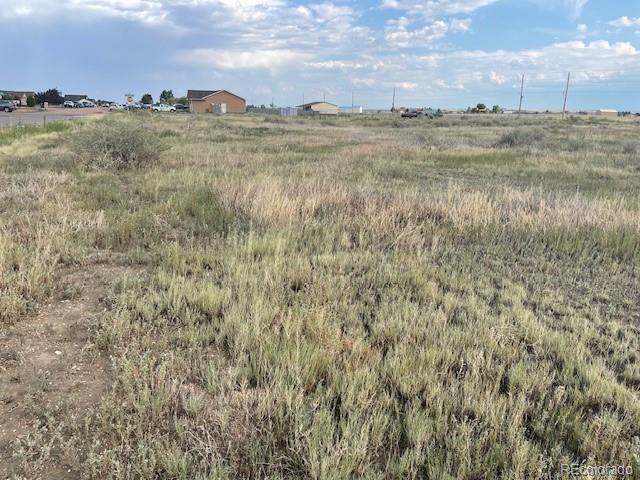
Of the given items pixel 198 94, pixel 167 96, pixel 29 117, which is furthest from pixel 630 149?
pixel 167 96

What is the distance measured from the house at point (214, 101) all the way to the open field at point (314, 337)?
89823mm

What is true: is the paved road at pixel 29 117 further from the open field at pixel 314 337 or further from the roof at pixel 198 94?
the roof at pixel 198 94

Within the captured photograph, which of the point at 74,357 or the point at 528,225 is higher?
the point at 528,225

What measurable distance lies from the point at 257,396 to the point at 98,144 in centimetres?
1310

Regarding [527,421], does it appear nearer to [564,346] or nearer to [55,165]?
[564,346]

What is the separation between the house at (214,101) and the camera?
9255 centimetres

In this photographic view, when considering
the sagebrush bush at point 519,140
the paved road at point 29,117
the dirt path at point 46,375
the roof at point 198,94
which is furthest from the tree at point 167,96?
the dirt path at point 46,375

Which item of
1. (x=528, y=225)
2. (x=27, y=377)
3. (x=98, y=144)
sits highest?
(x=98, y=144)

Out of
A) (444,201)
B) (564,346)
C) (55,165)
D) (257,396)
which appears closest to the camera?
(257,396)

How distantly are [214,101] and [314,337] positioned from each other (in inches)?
3958

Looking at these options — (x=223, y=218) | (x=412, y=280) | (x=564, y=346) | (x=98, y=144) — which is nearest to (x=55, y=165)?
(x=98, y=144)

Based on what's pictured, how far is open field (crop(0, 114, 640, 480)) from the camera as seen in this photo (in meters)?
2.62

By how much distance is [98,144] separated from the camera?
13617 millimetres

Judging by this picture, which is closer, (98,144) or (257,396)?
(257,396)
